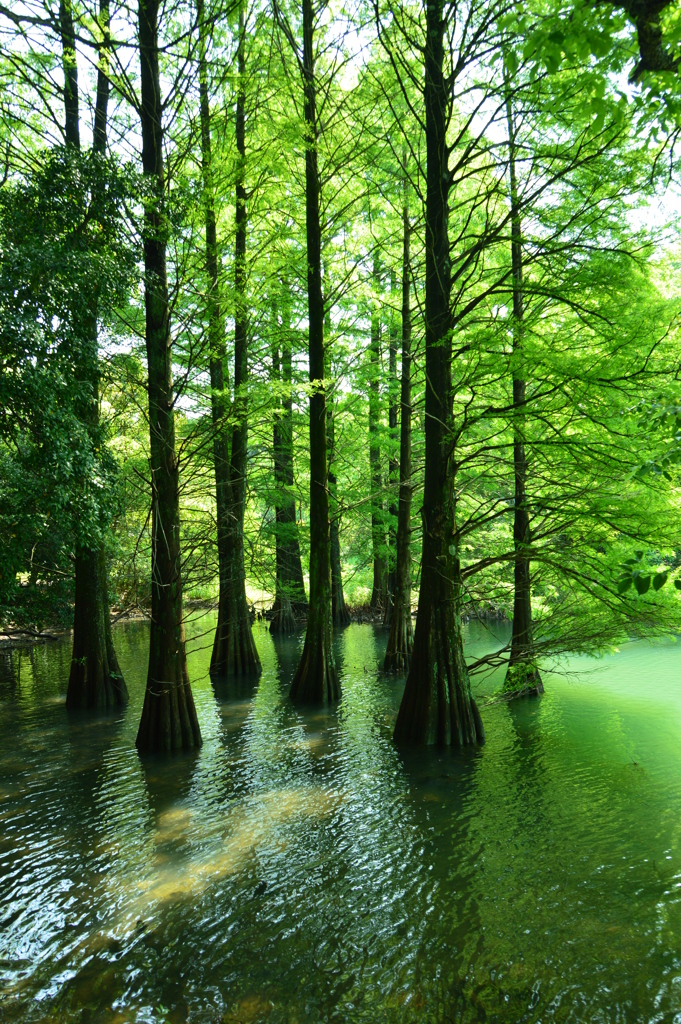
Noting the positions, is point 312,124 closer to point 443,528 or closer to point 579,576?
point 443,528

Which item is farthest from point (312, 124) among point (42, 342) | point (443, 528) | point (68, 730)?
point (68, 730)

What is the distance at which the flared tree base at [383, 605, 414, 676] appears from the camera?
12.8 meters

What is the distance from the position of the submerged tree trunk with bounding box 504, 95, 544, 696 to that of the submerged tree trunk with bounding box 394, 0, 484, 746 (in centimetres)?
81

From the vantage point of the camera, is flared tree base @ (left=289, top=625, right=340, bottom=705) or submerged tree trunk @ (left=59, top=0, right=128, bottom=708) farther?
submerged tree trunk @ (left=59, top=0, right=128, bottom=708)

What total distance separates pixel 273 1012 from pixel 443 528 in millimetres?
5505

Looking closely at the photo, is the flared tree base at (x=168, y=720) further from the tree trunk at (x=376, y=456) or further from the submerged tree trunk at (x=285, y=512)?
the tree trunk at (x=376, y=456)

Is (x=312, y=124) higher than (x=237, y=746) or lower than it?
higher

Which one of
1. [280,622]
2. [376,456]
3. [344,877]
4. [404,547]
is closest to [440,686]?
[344,877]

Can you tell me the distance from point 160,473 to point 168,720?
3339 mm

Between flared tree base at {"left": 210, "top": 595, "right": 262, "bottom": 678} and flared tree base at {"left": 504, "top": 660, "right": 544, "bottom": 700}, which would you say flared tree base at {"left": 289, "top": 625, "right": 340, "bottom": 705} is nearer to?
flared tree base at {"left": 210, "top": 595, "right": 262, "bottom": 678}

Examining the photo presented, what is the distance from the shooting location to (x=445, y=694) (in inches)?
314

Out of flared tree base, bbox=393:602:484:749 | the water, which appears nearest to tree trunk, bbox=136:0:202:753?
the water

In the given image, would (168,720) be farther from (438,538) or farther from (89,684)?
(438,538)

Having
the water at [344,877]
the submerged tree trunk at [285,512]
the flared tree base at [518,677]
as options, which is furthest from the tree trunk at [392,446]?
the water at [344,877]
